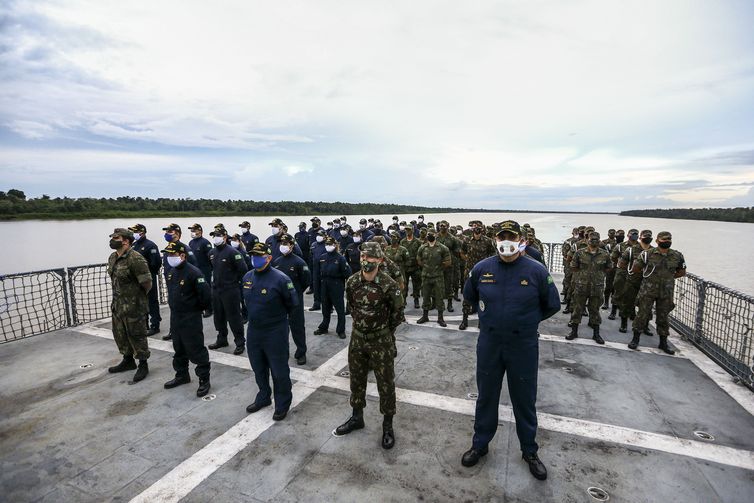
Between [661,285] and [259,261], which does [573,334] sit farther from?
[259,261]

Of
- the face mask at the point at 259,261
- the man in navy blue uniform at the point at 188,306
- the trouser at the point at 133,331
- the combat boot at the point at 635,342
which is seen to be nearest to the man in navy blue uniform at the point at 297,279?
the man in navy blue uniform at the point at 188,306

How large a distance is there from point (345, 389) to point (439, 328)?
10.7ft

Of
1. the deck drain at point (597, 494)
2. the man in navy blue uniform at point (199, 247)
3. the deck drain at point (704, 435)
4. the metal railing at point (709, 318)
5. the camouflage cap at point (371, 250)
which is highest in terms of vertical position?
the camouflage cap at point (371, 250)

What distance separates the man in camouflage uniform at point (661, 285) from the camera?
6445 millimetres

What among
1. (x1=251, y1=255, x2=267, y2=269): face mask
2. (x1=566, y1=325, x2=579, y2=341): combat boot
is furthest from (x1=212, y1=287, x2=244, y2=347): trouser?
(x1=566, y1=325, x2=579, y2=341): combat boot

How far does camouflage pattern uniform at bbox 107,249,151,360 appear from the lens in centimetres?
540

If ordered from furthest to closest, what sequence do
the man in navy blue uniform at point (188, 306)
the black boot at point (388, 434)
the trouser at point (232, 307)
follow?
1. the trouser at point (232, 307)
2. the man in navy blue uniform at point (188, 306)
3. the black boot at point (388, 434)

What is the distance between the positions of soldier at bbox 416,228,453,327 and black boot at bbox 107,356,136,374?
5.45 m

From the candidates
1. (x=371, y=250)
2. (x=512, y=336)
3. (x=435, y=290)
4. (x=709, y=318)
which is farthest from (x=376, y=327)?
(x=709, y=318)

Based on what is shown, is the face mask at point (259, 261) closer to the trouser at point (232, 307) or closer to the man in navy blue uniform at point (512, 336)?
the trouser at point (232, 307)

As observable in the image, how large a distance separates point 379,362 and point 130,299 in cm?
412

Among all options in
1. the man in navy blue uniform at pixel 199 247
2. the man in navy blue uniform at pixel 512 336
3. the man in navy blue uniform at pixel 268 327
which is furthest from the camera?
the man in navy blue uniform at pixel 199 247

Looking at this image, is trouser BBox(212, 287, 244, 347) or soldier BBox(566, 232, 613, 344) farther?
soldier BBox(566, 232, 613, 344)

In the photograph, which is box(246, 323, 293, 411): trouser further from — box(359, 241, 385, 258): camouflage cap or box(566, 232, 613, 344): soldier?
box(566, 232, 613, 344): soldier
